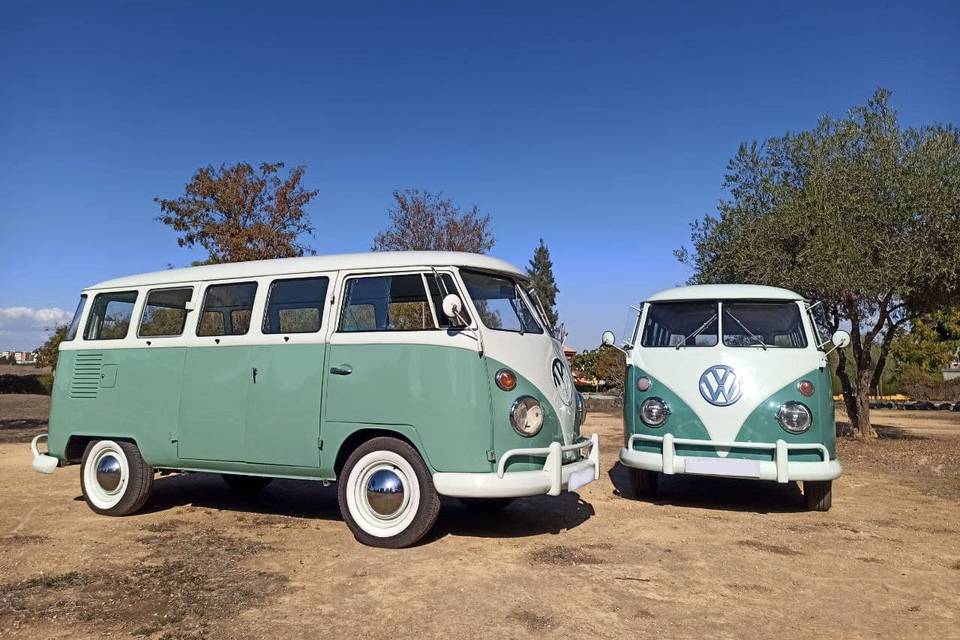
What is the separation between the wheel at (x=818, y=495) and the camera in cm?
751

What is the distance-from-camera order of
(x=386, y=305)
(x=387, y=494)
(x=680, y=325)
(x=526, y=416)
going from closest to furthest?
(x=526, y=416), (x=387, y=494), (x=386, y=305), (x=680, y=325)

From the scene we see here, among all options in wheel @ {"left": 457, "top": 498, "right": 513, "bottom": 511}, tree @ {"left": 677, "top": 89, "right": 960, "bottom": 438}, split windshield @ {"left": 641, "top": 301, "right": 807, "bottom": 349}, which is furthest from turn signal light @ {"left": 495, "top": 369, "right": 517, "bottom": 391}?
tree @ {"left": 677, "top": 89, "right": 960, "bottom": 438}

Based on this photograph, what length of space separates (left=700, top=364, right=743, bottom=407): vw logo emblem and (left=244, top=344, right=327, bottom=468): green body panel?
3.88 metres

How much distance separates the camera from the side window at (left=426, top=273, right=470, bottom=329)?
19.7 ft

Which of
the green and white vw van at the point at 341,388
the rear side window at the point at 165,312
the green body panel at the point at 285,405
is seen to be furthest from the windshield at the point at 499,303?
the rear side window at the point at 165,312

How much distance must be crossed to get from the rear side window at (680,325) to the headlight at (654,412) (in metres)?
0.74

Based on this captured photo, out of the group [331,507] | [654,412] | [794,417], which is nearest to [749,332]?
[794,417]

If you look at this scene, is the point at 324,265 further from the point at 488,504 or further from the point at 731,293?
the point at 731,293

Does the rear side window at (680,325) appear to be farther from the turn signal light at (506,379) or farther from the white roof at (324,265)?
the turn signal light at (506,379)

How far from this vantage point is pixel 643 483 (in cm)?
828

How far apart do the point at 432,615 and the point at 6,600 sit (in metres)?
2.76

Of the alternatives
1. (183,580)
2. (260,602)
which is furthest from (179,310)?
(260,602)

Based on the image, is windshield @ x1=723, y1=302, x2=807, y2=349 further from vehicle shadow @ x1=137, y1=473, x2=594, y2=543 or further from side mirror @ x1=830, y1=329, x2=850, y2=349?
vehicle shadow @ x1=137, y1=473, x2=594, y2=543

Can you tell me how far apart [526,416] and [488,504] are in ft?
7.26
